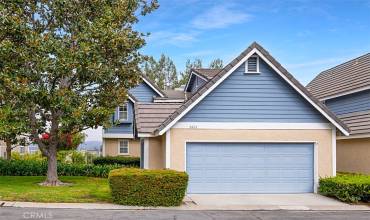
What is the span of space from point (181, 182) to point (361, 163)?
35.8 feet

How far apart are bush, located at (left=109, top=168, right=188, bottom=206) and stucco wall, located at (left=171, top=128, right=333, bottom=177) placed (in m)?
2.83

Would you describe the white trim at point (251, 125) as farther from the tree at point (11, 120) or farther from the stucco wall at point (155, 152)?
the tree at point (11, 120)

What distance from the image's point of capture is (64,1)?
2097cm

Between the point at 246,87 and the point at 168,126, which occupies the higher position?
the point at 246,87

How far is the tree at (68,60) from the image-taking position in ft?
65.8

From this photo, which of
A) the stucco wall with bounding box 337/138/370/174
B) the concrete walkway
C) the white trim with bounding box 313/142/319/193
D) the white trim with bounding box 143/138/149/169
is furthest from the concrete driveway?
the stucco wall with bounding box 337/138/370/174

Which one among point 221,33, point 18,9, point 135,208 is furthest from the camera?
point 221,33

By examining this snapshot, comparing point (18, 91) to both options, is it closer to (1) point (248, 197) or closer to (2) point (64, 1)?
(2) point (64, 1)

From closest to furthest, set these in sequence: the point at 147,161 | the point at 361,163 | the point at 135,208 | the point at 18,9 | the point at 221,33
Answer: the point at 135,208
the point at 18,9
the point at 147,161
the point at 361,163
the point at 221,33

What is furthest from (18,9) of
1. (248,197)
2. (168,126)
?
(248,197)

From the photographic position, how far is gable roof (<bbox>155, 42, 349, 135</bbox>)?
19312 mm

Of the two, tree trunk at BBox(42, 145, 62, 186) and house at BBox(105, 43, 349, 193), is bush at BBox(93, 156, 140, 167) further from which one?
house at BBox(105, 43, 349, 193)

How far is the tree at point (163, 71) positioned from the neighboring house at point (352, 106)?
166 ft

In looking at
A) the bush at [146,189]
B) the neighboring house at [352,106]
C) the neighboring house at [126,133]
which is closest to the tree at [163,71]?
the neighboring house at [126,133]
